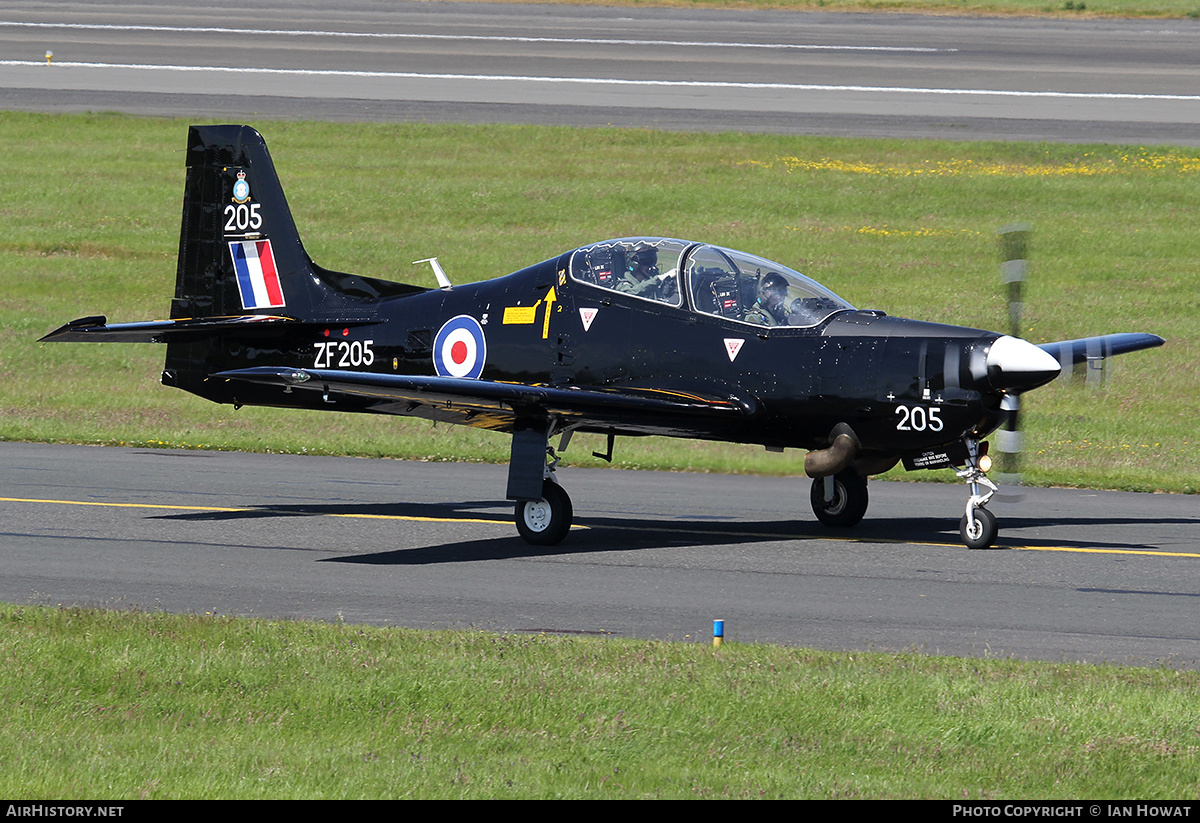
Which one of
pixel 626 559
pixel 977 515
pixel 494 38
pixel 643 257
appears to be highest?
pixel 494 38

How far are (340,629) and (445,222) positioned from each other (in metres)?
23.1

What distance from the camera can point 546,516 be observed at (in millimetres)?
13508

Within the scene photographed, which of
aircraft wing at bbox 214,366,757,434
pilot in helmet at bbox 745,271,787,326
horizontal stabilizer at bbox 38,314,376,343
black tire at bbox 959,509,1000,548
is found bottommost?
black tire at bbox 959,509,1000,548

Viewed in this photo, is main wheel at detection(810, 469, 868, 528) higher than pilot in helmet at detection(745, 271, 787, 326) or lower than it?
lower

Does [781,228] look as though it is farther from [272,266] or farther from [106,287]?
[272,266]

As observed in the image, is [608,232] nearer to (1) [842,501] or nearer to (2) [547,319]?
(2) [547,319]

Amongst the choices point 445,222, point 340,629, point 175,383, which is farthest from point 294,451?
point 445,222

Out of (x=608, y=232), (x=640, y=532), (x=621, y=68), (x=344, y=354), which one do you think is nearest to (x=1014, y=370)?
(x=640, y=532)

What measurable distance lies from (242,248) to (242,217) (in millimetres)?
A: 390

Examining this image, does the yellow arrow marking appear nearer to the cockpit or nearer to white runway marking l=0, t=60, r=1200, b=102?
the cockpit

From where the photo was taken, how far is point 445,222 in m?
31.9

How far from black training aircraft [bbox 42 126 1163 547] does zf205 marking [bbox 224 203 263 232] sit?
56 centimetres

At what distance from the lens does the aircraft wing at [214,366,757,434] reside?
1269 cm

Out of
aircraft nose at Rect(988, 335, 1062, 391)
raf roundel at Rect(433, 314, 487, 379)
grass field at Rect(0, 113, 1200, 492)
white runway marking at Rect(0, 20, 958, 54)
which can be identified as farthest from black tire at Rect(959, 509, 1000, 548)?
white runway marking at Rect(0, 20, 958, 54)
